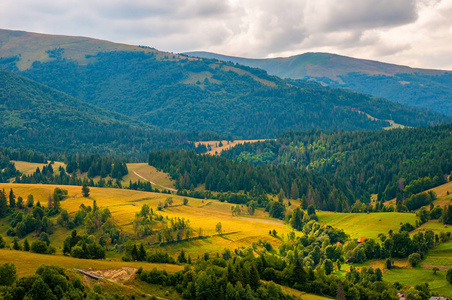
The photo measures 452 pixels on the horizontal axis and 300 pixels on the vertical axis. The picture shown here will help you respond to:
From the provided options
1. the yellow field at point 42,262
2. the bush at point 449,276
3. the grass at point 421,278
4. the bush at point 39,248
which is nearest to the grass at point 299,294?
the grass at point 421,278

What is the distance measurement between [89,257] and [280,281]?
5845 cm

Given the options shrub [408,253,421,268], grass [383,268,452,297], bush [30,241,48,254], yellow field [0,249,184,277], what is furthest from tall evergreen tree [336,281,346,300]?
bush [30,241,48,254]

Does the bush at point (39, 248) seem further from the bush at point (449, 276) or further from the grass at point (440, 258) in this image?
the grass at point (440, 258)

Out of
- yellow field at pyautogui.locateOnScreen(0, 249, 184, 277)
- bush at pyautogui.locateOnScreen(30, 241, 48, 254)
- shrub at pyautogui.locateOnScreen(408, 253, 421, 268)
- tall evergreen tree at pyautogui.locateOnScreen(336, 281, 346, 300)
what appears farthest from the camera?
shrub at pyautogui.locateOnScreen(408, 253, 421, 268)

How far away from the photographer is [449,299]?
4951 inches

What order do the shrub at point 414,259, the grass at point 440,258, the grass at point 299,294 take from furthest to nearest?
the shrub at point 414,259 → the grass at point 440,258 → the grass at point 299,294

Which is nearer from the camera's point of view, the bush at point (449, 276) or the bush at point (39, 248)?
the bush at point (39, 248)

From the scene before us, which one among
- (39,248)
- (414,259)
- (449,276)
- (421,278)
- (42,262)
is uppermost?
(42,262)

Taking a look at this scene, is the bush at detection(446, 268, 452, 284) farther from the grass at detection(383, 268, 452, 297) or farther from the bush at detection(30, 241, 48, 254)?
the bush at detection(30, 241, 48, 254)

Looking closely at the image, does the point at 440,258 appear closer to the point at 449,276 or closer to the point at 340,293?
the point at 449,276

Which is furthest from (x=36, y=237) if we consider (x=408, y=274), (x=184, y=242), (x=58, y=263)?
(x=408, y=274)

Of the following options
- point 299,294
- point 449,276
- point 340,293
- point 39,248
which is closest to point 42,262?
point 39,248

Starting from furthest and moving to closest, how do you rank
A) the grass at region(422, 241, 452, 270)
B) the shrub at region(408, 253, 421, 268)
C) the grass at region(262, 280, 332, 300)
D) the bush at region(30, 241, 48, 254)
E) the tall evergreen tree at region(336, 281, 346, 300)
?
the shrub at region(408, 253, 421, 268) → the grass at region(422, 241, 452, 270) → the tall evergreen tree at region(336, 281, 346, 300) → the grass at region(262, 280, 332, 300) → the bush at region(30, 241, 48, 254)

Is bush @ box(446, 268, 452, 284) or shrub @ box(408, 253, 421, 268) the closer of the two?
bush @ box(446, 268, 452, 284)
